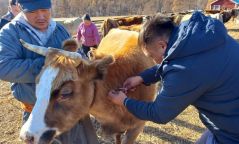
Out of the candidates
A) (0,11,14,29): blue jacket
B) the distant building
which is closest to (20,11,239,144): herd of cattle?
(0,11,14,29): blue jacket

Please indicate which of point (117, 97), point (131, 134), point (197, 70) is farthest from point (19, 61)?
point (131, 134)

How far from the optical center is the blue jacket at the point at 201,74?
8.74 ft

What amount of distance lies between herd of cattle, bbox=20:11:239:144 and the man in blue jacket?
0.55 m

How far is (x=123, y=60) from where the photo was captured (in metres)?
3.95

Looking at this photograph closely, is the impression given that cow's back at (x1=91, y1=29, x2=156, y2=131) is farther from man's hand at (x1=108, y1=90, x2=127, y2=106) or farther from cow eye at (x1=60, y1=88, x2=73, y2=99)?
cow eye at (x1=60, y1=88, x2=73, y2=99)

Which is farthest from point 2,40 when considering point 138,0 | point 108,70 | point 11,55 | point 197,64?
point 138,0

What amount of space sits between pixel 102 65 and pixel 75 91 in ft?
1.13

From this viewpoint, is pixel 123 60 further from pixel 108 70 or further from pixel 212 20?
pixel 212 20

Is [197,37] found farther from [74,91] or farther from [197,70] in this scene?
[74,91]

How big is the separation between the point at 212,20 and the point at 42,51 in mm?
1459

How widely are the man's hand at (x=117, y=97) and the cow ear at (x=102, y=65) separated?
0.75 feet

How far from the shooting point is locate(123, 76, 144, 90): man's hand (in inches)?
146

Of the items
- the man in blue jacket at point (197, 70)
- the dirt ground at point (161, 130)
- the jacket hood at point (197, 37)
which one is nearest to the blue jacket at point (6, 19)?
the dirt ground at point (161, 130)

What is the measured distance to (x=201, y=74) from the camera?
266 centimetres
